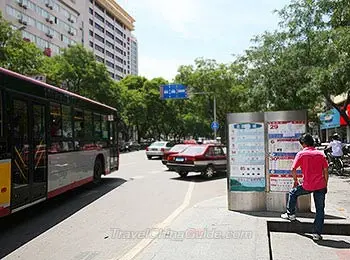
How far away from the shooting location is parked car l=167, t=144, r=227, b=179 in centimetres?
1567

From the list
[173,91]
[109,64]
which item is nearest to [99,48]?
[109,64]

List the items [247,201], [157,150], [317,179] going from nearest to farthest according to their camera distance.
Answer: [317,179] < [247,201] < [157,150]

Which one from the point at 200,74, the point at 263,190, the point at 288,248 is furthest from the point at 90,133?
the point at 200,74

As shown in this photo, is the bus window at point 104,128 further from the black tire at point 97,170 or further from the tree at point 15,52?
the tree at point 15,52

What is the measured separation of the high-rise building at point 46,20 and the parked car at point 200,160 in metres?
42.3

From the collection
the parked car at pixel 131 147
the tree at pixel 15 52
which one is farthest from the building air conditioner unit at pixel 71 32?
the tree at pixel 15 52

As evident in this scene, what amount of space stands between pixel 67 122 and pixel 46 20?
59652 millimetres

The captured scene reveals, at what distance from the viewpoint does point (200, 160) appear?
1569 cm

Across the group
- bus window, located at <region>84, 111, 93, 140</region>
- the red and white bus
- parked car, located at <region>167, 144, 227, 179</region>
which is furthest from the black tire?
parked car, located at <region>167, 144, 227, 179</region>

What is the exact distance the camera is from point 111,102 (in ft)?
139

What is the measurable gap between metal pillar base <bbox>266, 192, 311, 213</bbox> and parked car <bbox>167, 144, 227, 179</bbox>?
7.29 metres

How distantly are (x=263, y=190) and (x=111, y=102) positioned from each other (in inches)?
1393

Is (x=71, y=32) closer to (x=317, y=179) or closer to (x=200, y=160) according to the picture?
(x=200, y=160)

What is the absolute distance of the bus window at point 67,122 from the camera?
10.3 meters
